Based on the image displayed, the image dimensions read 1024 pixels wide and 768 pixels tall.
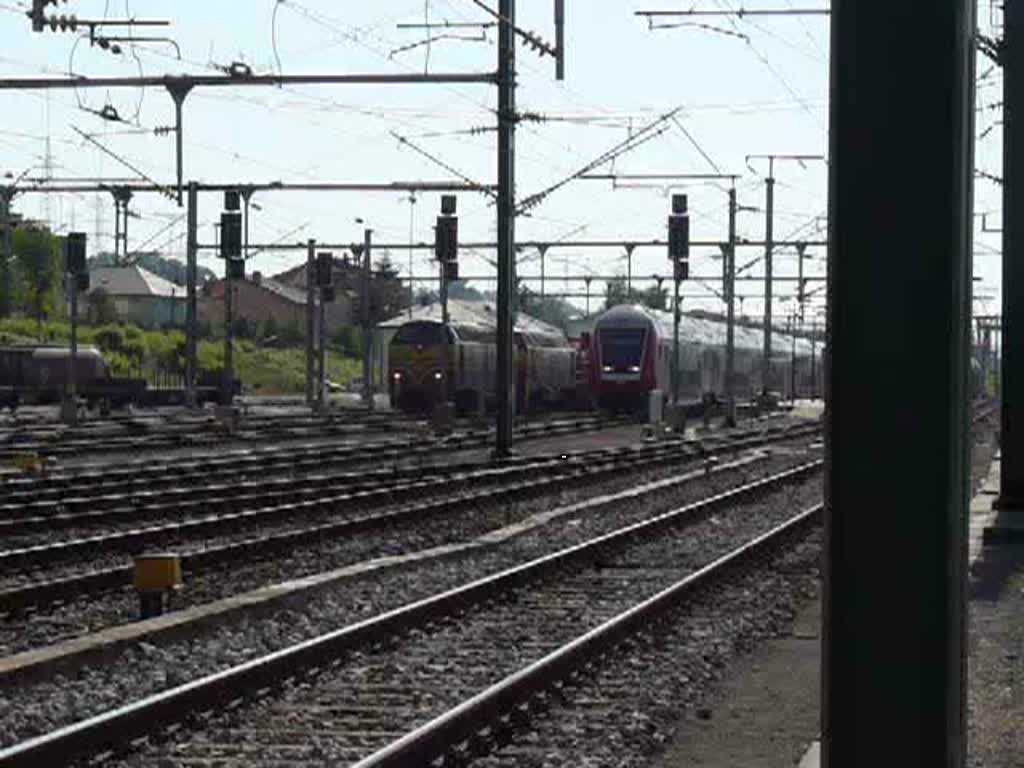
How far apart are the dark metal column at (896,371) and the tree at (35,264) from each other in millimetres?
104215

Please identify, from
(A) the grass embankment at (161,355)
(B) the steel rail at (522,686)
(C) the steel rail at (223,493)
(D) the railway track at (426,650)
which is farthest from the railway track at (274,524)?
(A) the grass embankment at (161,355)

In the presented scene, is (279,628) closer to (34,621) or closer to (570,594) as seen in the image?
(34,621)

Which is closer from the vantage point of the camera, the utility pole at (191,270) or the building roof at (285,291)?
→ the utility pole at (191,270)

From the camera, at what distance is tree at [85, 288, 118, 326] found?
112312mm

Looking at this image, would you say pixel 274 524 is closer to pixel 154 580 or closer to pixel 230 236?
pixel 154 580

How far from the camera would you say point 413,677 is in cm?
1167

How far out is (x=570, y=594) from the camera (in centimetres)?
1647

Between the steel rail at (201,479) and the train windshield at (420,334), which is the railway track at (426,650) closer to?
the steel rail at (201,479)

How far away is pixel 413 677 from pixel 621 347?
1992 inches

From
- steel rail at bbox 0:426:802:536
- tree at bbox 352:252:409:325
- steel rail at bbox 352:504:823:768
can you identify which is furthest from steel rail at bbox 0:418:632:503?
tree at bbox 352:252:409:325

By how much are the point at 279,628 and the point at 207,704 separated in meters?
3.70

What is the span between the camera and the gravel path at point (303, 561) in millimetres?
13726

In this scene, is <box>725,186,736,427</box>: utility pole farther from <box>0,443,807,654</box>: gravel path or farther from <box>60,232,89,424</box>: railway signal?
<box>0,443,807,654</box>: gravel path

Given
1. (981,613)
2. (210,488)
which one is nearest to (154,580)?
(981,613)
